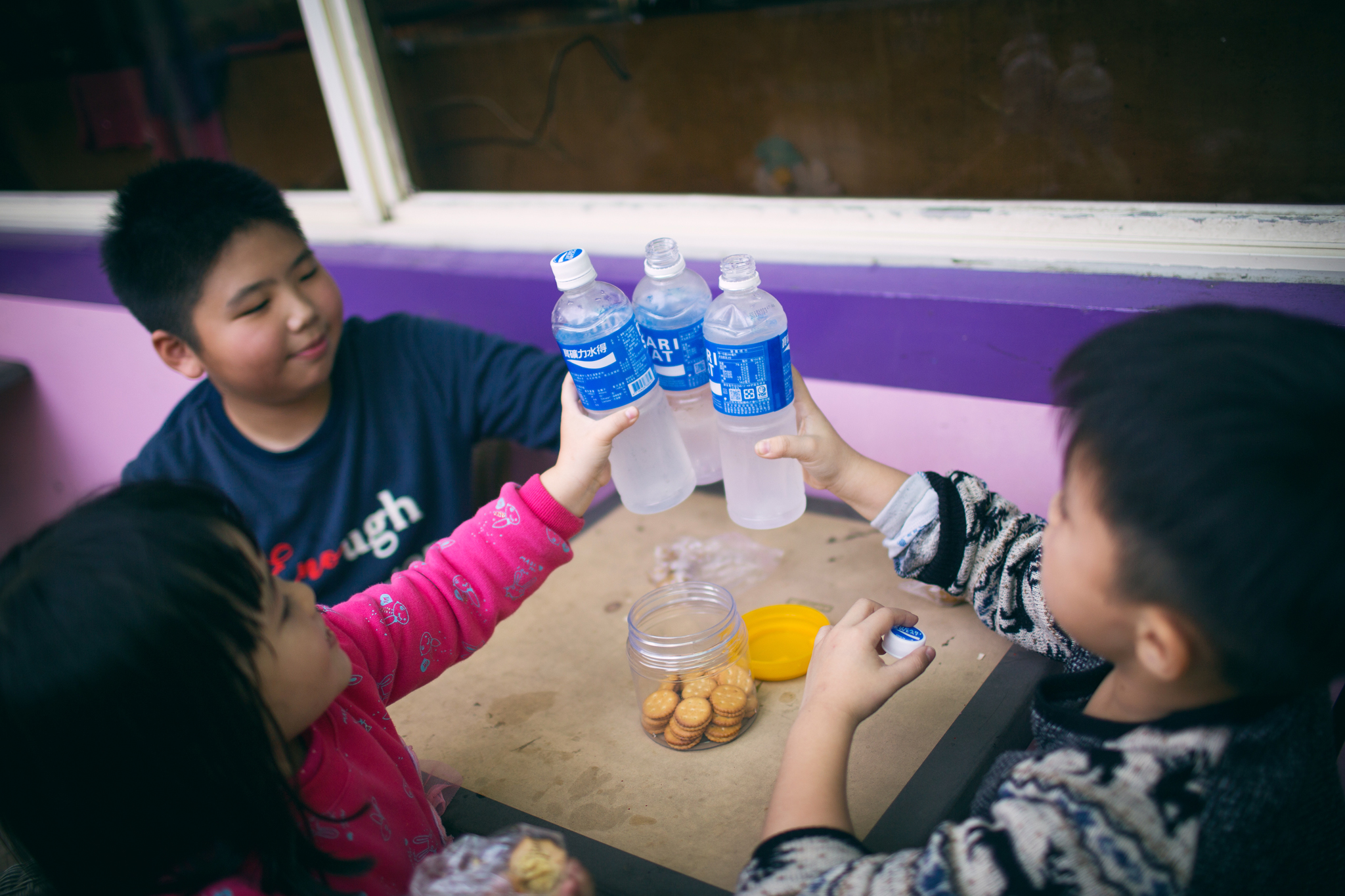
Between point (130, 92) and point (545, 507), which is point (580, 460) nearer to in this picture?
point (545, 507)

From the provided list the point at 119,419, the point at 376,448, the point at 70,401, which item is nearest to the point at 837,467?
the point at 376,448

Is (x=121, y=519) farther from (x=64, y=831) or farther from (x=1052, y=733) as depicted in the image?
(x=1052, y=733)

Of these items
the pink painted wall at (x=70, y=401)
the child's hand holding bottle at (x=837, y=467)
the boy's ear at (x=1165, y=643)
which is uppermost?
the boy's ear at (x=1165, y=643)

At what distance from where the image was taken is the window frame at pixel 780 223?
1.66 metres

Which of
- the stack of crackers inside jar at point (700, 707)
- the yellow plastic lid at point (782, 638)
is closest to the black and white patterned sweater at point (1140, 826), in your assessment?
the stack of crackers inside jar at point (700, 707)

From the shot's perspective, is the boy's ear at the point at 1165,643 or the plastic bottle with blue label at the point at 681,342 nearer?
the boy's ear at the point at 1165,643

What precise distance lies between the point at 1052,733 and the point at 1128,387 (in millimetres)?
448

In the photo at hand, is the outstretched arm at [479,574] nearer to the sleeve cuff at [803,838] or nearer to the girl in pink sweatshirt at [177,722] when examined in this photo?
the girl in pink sweatshirt at [177,722]

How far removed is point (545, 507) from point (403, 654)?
32 centimetres

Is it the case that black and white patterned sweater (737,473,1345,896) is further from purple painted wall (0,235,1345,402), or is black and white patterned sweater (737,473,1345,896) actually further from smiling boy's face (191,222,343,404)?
smiling boy's face (191,222,343,404)

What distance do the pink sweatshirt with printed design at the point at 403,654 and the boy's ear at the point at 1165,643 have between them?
0.86m

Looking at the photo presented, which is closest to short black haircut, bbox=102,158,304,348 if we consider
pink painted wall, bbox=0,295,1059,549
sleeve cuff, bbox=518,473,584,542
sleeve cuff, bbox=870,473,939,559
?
pink painted wall, bbox=0,295,1059,549

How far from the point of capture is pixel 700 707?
1206 millimetres

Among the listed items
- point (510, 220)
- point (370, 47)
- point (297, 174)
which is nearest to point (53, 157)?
point (297, 174)
